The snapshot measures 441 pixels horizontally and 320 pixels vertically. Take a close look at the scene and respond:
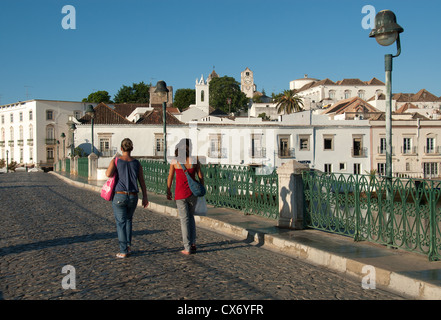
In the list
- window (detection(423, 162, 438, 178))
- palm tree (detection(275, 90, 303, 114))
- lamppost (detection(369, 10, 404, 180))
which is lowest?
window (detection(423, 162, 438, 178))

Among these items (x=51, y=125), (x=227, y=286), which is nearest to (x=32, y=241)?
(x=227, y=286)

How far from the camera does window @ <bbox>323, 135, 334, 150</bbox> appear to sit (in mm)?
A: 49125

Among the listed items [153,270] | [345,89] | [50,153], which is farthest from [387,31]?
[345,89]

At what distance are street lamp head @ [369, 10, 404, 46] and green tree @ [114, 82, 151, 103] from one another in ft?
312

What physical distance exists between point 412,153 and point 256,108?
180ft

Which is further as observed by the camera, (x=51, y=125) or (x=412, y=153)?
(x=51, y=125)

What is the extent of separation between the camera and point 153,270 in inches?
234

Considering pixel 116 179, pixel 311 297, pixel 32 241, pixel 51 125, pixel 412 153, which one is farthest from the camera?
pixel 51 125

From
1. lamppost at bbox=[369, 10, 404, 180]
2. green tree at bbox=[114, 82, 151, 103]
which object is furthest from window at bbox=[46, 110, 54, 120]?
lamppost at bbox=[369, 10, 404, 180]

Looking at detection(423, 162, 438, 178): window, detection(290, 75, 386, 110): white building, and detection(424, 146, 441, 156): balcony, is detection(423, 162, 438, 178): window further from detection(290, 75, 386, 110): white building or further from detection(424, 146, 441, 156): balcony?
detection(290, 75, 386, 110): white building

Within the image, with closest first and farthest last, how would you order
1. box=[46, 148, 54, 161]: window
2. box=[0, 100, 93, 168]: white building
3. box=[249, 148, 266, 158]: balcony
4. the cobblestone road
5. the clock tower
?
the cobblestone road < box=[249, 148, 266, 158]: balcony < box=[0, 100, 93, 168]: white building < box=[46, 148, 54, 161]: window < the clock tower

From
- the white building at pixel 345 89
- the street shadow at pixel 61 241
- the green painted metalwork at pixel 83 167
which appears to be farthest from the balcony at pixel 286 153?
the white building at pixel 345 89
